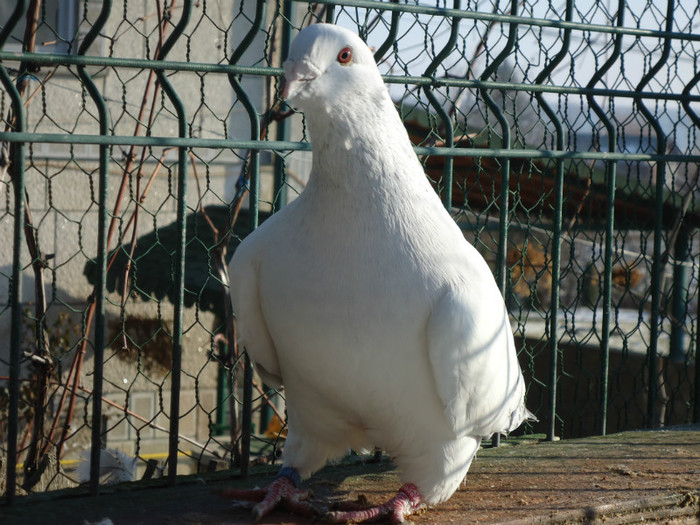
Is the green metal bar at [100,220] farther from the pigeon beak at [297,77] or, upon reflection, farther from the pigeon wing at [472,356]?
the pigeon wing at [472,356]

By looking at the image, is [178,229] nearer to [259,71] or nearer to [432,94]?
[259,71]

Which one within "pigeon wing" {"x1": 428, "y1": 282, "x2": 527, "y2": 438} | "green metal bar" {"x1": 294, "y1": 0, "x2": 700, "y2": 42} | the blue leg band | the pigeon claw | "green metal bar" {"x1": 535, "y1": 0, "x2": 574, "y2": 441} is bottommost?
the pigeon claw

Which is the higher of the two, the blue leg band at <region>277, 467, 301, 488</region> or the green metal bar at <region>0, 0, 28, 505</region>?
the green metal bar at <region>0, 0, 28, 505</region>

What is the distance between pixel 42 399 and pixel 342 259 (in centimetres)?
171

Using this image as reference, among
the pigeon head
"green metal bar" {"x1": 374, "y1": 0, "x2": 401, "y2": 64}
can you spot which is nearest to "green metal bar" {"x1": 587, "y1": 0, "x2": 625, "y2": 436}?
"green metal bar" {"x1": 374, "y1": 0, "x2": 401, "y2": 64}

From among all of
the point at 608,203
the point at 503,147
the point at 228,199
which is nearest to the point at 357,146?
the point at 503,147

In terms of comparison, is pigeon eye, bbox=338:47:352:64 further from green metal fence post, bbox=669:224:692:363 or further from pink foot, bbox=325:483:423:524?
green metal fence post, bbox=669:224:692:363

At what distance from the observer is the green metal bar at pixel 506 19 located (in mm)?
3087

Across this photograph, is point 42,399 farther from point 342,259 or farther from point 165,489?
point 342,259

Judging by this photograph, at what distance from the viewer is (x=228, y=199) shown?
20.8ft

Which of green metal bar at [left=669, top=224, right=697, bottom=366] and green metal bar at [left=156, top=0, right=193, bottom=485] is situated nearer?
green metal bar at [left=156, top=0, right=193, bottom=485]

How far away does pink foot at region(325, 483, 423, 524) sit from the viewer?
2.63 meters

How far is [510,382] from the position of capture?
2.77 meters

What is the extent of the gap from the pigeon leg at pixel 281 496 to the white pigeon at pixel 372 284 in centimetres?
11
